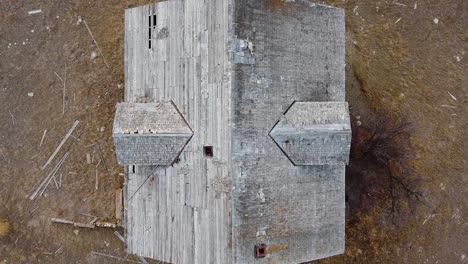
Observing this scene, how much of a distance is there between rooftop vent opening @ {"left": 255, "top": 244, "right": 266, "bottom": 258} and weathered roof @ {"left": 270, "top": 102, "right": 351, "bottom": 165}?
318 cm

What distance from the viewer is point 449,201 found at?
76.2 feet

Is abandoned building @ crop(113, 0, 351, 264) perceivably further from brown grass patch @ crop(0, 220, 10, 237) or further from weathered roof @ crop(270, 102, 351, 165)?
brown grass patch @ crop(0, 220, 10, 237)

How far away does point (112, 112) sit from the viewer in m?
23.6

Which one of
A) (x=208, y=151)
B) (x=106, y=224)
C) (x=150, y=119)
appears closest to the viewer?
(x=208, y=151)

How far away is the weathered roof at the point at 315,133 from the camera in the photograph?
17.1 m

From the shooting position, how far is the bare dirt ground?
23031 millimetres

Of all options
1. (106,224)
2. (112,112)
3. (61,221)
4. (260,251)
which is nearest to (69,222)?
(61,221)

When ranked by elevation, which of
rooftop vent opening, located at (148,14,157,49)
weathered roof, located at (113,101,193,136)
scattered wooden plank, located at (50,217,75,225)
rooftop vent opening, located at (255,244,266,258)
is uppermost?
rooftop vent opening, located at (148,14,157,49)

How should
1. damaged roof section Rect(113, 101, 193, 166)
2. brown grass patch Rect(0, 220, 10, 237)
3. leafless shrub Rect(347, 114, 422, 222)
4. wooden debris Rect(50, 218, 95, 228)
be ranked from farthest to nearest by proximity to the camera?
brown grass patch Rect(0, 220, 10, 237), wooden debris Rect(50, 218, 95, 228), leafless shrub Rect(347, 114, 422, 222), damaged roof section Rect(113, 101, 193, 166)

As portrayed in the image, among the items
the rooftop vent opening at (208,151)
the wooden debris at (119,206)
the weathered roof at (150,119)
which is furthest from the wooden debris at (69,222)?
the rooftop vent opening at (208,151)

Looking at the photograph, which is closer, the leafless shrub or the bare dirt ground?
the leafless shrub

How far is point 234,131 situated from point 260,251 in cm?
417

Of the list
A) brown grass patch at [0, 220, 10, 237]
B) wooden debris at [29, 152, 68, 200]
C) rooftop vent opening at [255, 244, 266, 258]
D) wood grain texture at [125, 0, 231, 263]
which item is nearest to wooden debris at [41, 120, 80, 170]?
wooden debris at [29, 152, 68, 200]

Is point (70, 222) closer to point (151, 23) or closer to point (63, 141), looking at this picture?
point (63, 141)
